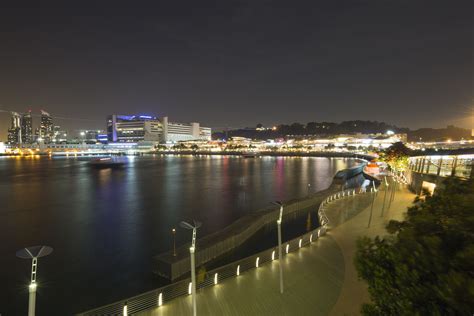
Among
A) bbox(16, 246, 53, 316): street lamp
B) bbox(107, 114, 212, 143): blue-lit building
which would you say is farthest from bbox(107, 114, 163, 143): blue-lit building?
bbox(16, 246, 53, 316): street lamp

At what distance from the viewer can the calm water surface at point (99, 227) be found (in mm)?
9383

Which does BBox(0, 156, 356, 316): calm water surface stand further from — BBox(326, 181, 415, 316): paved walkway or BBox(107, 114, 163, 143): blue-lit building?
BBox(107, 114, 163, 143): blue-lit building

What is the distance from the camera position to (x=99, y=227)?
650 inches

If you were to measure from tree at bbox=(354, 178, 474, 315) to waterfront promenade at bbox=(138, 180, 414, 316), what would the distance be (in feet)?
10.7

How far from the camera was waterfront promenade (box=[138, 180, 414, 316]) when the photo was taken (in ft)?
19.6

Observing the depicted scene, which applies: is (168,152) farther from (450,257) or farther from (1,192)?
(450,257)

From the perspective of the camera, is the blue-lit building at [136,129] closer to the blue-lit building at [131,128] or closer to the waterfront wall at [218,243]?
the blue-lit building at [131,128]

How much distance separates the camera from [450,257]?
8.45 feet

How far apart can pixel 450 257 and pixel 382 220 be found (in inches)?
416

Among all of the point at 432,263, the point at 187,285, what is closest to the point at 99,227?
the point at 187,285

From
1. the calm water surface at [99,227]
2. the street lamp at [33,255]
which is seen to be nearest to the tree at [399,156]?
the calm water surface at [99,227]

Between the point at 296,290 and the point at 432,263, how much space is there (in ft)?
15.4

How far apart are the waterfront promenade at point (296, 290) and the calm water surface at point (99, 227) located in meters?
3.64

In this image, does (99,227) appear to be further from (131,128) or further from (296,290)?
(131,128)
